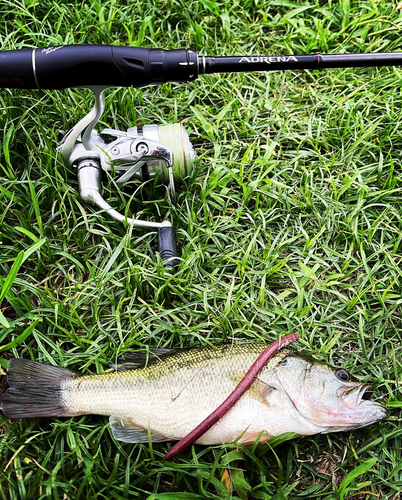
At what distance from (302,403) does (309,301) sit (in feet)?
2.32

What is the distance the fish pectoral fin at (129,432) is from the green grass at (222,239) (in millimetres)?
75

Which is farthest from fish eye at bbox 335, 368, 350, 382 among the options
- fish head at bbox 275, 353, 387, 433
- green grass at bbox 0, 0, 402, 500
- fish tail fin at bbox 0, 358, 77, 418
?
fish tail fin at bbox 0, 358, 77, 418

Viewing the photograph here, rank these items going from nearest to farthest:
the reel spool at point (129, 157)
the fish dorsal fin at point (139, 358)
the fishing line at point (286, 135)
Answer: the fish dorsal fin at point (139, 358) < the reel spool at point (129, 157) < the fishing line at point (286, 135)

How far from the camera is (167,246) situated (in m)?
3.08

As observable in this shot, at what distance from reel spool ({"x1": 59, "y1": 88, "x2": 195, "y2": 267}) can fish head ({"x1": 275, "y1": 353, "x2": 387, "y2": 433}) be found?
950mm

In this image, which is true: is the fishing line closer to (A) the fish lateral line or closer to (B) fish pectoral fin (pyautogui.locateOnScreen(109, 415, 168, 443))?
(A) the fish lateral line

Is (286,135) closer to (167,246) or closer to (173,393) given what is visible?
(167,246)

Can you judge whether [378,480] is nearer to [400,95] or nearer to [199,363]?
[199,363]

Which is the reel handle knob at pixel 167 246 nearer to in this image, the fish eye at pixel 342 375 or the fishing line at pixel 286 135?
the fishing line at pixel 286 135

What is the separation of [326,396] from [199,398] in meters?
0.63

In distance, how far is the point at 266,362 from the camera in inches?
104

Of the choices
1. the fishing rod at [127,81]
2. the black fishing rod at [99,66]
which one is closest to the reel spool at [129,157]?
the fishing rod at [127,81]

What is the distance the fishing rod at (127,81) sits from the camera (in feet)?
8.96

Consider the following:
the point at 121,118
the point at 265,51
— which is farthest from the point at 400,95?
the point at 121,118
